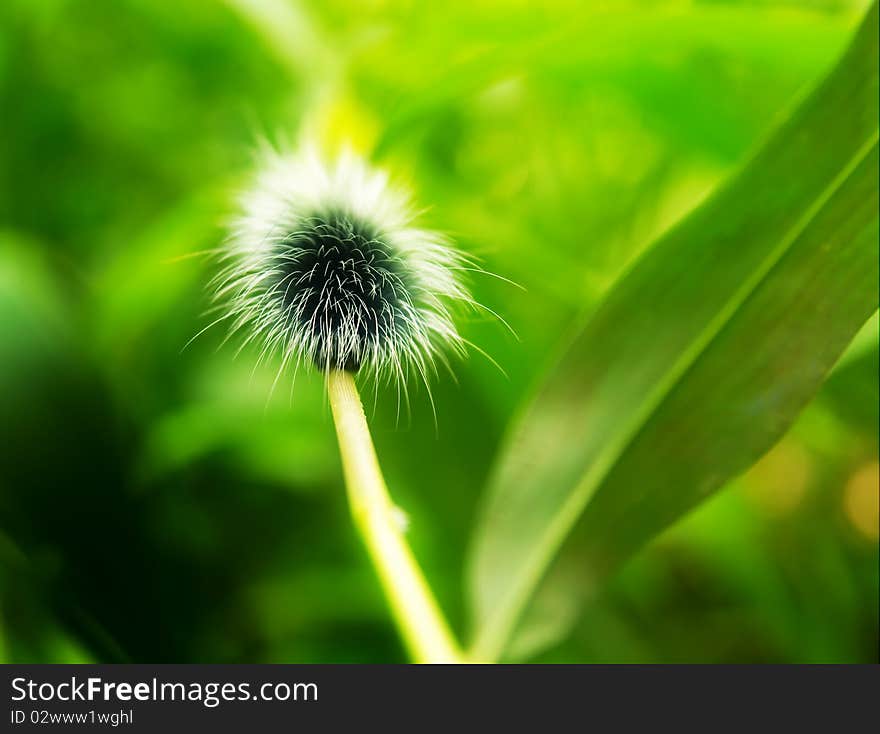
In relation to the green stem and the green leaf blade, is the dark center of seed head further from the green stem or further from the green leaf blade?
the green leaf blade

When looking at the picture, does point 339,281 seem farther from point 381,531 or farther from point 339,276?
point 381,531

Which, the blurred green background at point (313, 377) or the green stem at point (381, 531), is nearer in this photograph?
the green stem at point (381, 531)

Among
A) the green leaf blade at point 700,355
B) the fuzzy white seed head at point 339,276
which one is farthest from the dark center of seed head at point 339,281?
the green leaf blade at point 700,355

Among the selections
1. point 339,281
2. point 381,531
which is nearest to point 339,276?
point 339,281

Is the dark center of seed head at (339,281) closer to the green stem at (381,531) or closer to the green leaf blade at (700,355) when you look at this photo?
the green stem at (381,531)

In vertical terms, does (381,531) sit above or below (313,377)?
below

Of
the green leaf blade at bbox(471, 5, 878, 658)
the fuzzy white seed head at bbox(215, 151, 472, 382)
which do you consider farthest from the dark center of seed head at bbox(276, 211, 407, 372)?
the green leaf blade at bbox(471, 5, 878, 658)
